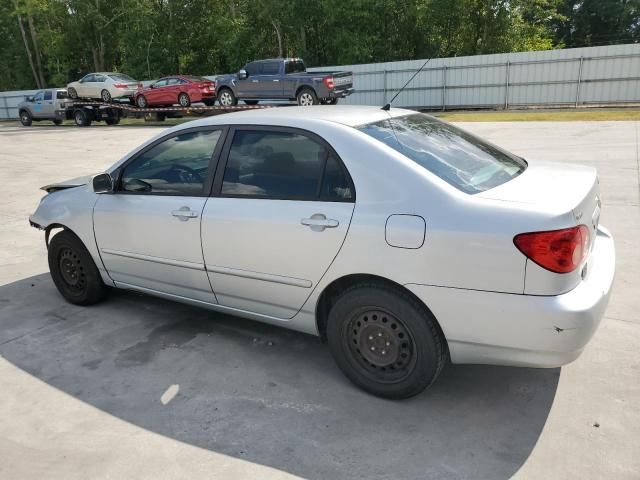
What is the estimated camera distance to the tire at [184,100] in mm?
23094

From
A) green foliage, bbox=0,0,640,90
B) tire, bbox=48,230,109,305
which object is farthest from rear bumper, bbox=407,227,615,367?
green foliage, bbox=0,0,640,90

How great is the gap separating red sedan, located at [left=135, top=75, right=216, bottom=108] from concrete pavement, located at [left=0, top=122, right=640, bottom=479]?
1954 cm

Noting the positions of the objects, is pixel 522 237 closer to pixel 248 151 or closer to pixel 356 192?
pixel 356 192

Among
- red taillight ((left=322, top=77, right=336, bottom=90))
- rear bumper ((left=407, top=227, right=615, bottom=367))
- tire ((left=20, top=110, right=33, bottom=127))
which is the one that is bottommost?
tire ((left=20, top=110, right=33, bottom=127))

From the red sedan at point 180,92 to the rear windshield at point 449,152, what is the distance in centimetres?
2059

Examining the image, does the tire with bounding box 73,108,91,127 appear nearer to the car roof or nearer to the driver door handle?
the car roof

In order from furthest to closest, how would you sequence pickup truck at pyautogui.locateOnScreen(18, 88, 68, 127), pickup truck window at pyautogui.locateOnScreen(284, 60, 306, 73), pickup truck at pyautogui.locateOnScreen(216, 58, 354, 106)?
1. pickup truck at pyautogui.locateOnScreen(18, 88, 68, 127)
2. pickup truck window at pyautogui.locateOnScreen(284, 60, 306, 73)
3. pickup truck at pyautogui.locateOnScreen(216, 58, 354, 106)

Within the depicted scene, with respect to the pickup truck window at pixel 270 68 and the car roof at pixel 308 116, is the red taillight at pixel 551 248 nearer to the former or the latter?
the car roof at pixel 308 116

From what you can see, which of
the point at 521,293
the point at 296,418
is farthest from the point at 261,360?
the point at 521,293

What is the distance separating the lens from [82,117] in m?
25.3

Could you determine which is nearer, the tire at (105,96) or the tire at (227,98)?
the tire at (227,98)

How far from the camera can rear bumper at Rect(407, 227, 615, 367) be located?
8.44 feet

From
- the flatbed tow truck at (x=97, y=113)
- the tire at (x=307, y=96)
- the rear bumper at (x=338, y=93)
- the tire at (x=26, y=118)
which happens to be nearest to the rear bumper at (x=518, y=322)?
the rear bumper at (x=338, y=93)

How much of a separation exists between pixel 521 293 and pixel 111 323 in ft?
10.5
